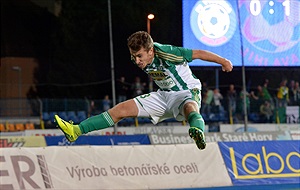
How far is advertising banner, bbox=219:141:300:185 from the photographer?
16094 millimetres

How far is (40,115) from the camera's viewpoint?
72.2 ft

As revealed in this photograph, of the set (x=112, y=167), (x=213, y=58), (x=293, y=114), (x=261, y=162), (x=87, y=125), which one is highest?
(x=213, y=58)

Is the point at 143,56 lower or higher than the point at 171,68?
higher

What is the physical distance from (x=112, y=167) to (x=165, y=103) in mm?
6244

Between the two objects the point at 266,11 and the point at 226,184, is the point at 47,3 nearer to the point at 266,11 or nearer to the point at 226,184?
the point at 266,11

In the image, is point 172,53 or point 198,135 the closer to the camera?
point 198,135

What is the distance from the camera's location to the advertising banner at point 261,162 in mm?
16094

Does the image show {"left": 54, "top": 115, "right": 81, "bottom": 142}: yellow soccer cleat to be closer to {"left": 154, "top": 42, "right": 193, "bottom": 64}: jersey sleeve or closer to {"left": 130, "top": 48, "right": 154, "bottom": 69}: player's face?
{"left": 130, "top": 48, "right": 154, "bottom": 69}: player's face

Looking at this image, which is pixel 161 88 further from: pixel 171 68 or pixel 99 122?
pixel 99 122

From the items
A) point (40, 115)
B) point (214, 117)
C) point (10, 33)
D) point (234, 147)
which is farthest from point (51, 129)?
point (10, 33)

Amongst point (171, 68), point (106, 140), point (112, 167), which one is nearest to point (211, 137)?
point (106, 140)

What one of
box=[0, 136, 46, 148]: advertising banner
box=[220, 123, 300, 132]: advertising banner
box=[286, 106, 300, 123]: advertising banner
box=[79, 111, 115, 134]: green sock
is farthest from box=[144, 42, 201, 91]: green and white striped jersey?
box=[286, 106, 300, 123]: advertising banner

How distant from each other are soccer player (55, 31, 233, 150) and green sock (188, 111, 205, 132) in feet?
0.05

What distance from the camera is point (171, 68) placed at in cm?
851
